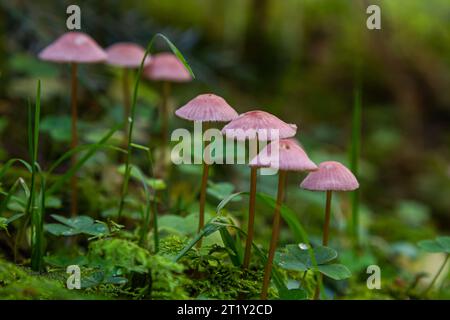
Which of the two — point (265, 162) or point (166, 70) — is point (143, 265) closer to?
point (265, 162)

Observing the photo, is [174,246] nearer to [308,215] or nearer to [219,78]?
[308,215]

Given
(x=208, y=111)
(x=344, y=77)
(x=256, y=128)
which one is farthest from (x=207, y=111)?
(x=344, y=77)

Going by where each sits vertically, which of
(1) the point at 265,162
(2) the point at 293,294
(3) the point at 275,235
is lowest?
(2) the point at 293,294

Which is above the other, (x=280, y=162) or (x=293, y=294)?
(x=280, y=162)

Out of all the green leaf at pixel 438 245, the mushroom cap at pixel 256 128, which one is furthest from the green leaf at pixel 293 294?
the green leaf at pixel 438 245

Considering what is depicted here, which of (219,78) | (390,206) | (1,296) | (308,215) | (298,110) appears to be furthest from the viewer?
(298,110)

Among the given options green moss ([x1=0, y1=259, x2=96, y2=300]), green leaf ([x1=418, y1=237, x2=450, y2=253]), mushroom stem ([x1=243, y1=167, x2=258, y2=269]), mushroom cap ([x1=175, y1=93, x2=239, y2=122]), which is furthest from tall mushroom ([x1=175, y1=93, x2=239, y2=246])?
green leaf ([x1=418, y1=237, x2=450, y2=253])
